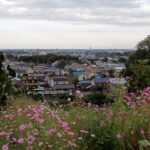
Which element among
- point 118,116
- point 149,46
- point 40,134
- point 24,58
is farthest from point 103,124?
point 24,58

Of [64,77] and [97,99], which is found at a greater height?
[97,99]

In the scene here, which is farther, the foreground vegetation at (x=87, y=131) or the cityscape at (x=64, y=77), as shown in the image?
the cityscape at (x=64, y=77)

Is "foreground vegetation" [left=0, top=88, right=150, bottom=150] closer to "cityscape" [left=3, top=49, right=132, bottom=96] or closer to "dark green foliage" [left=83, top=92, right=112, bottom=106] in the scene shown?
"cityscape" [left=3, top=49, right=132, bottom=96]

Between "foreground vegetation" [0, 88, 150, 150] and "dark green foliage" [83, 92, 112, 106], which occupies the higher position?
"foreground vegetation" [0, 88, 150, 150]

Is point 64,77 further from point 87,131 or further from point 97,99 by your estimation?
point 87,131

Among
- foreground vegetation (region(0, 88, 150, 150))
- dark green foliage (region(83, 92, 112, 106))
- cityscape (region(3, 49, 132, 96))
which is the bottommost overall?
cityscape (region(3, 49, 132, 96))

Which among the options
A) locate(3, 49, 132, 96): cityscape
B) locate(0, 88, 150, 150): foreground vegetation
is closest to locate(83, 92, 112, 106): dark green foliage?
locate(3, 49, 132, 96): cityscape

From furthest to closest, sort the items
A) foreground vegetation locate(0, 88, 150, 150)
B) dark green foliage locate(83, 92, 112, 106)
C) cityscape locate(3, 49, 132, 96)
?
dark green foliage locate(83, 92, 112, 106), cityscape locate(3, 49, 132, 96), foreground vegetation locate(0, 88, 150, 150)

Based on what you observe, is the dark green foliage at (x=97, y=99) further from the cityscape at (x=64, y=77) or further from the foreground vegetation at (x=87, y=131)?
the foreground vegetation at (x=87, y=131)

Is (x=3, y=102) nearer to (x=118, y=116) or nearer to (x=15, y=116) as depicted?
(x=15, y=116)

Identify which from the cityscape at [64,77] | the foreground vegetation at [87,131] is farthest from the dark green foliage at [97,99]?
the foreground vegetation at [87,131]

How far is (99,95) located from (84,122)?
20.7 ft

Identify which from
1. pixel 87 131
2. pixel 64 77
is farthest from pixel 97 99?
pixel 64 77

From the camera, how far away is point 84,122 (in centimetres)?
204
